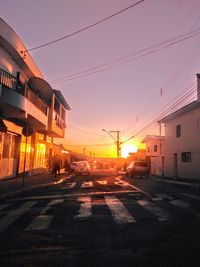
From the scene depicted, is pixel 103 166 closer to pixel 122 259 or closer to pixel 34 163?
pixel 34 163

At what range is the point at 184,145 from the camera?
3025 centimetres

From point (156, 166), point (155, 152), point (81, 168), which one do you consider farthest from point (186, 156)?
point (155, 152)

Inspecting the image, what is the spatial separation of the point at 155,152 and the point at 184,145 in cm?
2359

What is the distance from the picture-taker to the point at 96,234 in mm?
6531

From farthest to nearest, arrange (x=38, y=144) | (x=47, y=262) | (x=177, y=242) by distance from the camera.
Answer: (x=38, y=144) → (x=177, y=242) → (x=47, y=262)

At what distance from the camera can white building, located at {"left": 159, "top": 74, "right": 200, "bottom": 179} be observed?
27.7 metres

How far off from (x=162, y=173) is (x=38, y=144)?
1465 cm

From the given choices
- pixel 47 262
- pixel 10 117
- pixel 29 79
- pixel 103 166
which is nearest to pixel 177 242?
pixel 47 262

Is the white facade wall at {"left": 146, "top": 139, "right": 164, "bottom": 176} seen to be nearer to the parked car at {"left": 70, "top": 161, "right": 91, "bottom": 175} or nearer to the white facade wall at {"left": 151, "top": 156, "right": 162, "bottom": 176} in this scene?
the white facade wall at {"left": 151, "top": 156, "right": 162, "bottom": 176}

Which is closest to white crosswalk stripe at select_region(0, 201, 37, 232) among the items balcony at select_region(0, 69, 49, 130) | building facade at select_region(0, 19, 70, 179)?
building facade at select_region(0, 19, 70, 179)

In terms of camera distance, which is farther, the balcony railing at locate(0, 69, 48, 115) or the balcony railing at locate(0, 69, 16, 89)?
the balcony railing at locate(0, 69, 48, 115)

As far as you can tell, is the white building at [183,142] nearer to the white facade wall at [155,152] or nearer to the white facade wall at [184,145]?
the white facade wall at [184,145]

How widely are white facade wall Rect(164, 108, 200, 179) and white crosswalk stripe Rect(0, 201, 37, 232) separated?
1917 centimetres

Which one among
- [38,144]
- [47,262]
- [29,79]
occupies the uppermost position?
[29,79]
